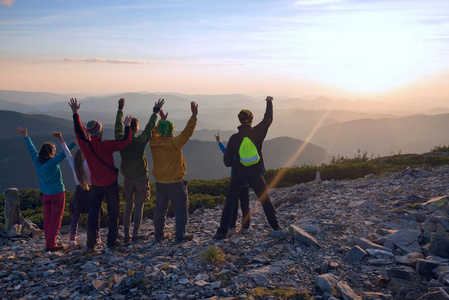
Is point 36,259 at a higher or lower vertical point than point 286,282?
lower

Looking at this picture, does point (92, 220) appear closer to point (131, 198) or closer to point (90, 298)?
point (131, 198)

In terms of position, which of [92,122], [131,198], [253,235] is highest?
[92,122]

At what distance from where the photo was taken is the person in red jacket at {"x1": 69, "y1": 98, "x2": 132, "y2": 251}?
6.57 m

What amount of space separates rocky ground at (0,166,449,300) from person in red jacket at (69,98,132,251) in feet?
2.35

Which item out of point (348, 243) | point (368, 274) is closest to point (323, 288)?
point (368, 274)

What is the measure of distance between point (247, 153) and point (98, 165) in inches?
127

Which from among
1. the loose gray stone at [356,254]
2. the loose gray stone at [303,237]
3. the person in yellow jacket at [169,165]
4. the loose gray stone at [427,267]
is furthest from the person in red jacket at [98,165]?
the loose gray stone at [427,267]

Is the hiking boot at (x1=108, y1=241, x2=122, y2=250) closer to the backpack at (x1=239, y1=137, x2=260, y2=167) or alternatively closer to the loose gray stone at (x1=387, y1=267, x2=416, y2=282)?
the backpack at (x1=239, y1=137, x2=260, y2=167)

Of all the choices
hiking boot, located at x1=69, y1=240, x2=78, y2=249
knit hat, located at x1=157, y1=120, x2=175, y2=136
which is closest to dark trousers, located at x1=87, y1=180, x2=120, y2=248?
hiking boot, located at x1=69, y1=240, x2=78, y2=249

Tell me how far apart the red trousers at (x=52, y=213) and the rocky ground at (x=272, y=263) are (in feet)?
1.47

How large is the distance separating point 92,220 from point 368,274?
571 cm

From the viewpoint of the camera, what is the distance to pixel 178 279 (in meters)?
5.52

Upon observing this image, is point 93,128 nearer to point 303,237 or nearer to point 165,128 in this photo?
point 165,128

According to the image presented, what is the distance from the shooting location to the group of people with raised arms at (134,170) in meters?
6.73
